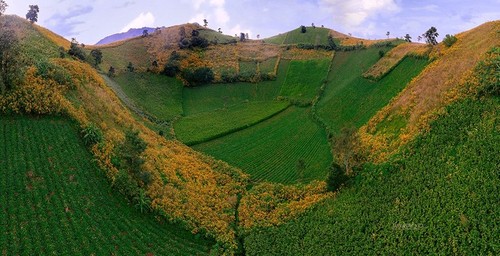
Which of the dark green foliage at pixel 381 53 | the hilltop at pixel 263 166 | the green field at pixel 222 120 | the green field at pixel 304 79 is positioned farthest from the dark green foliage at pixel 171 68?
the dark green foliage at pixel 381 53

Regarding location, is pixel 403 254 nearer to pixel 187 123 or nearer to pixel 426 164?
pixel 426 164

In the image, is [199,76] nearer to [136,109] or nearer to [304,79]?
[304,79]

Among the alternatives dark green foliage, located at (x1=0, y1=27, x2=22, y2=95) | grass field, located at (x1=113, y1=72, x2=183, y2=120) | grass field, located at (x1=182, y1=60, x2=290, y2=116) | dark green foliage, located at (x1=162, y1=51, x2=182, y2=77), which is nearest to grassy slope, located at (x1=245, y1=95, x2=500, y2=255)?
dark green foliage, located at (x1=0, y1=27, x2=22, y2=95)

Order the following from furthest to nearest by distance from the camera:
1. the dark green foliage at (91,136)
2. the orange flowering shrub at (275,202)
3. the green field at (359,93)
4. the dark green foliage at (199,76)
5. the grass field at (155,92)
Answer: the dark green foliage at (199,76) < the grass field at (155,92) < the green field at (359,93) < the dark green foliage at (91,136) < the orange flowering shrub at (275,202)

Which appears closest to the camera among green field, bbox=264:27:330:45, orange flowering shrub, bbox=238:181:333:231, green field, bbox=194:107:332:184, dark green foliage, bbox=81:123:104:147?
orange flowering shrub, bbox=238:181:333:231

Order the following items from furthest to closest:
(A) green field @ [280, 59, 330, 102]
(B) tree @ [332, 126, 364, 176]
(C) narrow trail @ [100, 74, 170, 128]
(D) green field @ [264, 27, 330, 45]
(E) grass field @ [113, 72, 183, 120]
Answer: (D) green field @ [264, 27, 330, 45], (A) green field @ [280, 59, 330, 102], (E) grass field @ [113, 72, 183, 120], (C) narrow trail @ [100, 74, 170, 128], (B) tree @ [332, 126, 364, 176]

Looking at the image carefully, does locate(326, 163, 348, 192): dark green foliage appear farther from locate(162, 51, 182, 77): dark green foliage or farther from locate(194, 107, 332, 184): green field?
locate(162, 51, 182, 77): dark green foliage

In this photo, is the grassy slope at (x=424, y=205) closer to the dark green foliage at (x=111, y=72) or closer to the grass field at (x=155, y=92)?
the grass field at (x=155, y=92)
